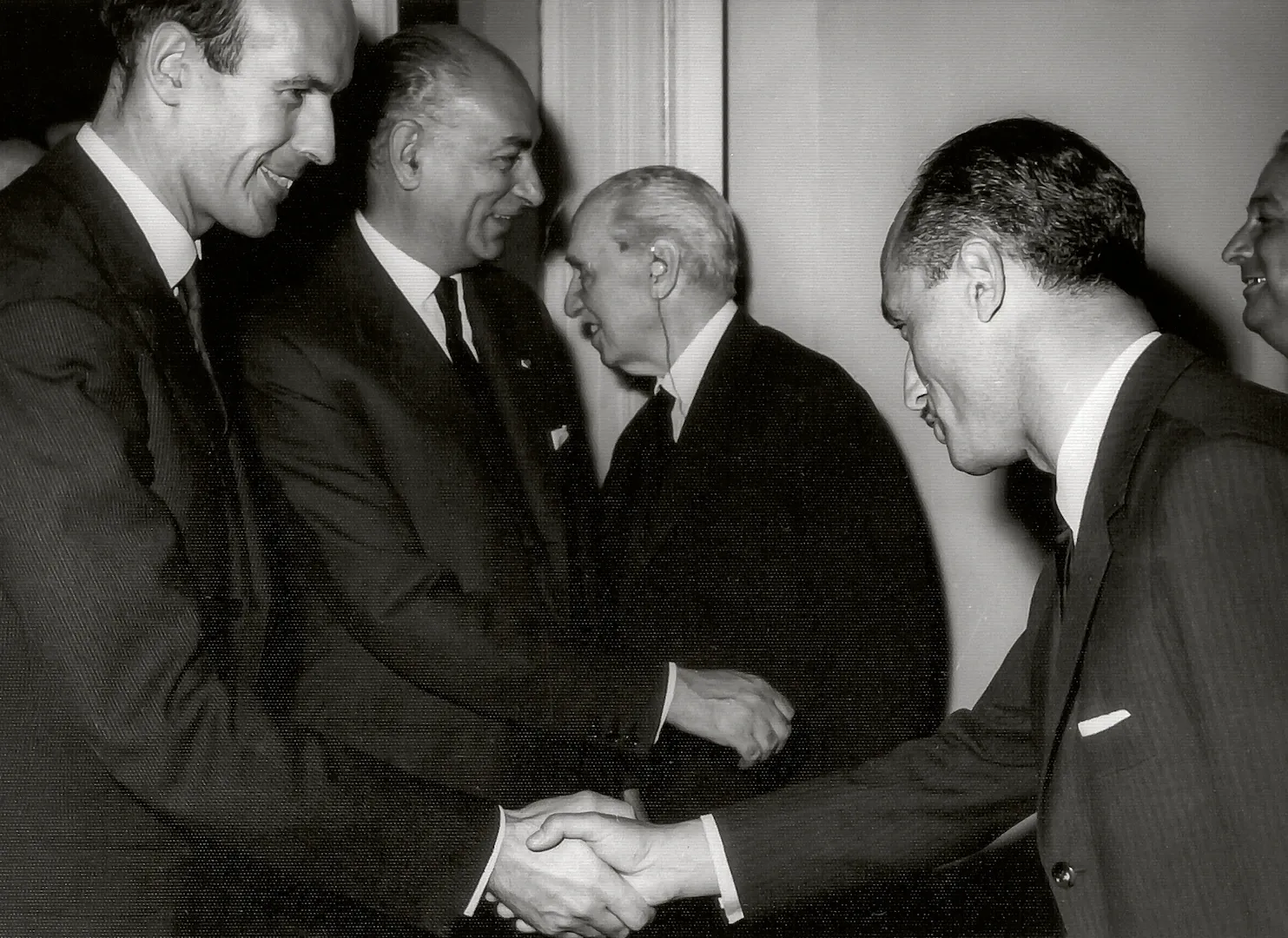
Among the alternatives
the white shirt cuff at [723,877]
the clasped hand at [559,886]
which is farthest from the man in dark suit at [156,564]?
the white shirt cuff at [723,877]

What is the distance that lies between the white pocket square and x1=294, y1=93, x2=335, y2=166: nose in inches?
46.7

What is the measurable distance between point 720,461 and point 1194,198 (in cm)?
141

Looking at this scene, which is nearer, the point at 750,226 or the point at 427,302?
the point at 427,302

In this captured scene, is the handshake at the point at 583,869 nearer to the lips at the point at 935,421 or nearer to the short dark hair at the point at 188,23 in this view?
the lips at the point at 935,421

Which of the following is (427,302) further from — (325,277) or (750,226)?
(750,226)

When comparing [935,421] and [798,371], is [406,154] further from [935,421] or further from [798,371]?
[935,421]

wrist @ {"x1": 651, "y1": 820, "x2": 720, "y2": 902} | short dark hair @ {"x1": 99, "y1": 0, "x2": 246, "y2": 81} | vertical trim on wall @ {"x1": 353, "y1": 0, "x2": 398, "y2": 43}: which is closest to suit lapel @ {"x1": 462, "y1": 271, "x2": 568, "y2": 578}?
vertical trim on wall @ {"x1": 353, "y1": 0, "x2": 398, "y2": 43}

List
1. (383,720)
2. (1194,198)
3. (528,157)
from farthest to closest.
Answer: (1194,198) < (528,157) < (383,720)

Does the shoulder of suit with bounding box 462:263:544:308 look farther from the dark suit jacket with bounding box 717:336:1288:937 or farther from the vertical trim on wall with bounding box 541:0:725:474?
the dark suit jacket with bounding box 717:336:1288:937

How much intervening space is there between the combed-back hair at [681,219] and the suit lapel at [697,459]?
11.0 inches

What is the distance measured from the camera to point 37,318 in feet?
4.00

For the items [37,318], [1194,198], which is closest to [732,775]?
[37,318]

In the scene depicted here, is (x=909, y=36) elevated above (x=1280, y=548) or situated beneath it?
elevated above

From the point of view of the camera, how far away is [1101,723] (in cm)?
118
